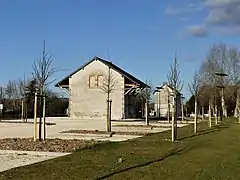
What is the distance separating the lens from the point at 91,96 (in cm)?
6272

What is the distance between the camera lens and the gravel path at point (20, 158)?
12.0 m

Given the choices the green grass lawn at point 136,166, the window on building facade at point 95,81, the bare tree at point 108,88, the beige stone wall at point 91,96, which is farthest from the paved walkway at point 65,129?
the window on building facade at point 95,81

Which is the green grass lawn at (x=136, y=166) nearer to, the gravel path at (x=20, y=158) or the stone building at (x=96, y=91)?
the gravel path at (x=20, y=158)

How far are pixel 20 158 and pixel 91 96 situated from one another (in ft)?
162

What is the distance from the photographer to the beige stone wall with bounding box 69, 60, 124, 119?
201 feet

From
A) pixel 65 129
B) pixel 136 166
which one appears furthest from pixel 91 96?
pixel 136 166

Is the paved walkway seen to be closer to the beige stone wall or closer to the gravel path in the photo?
the gravel path

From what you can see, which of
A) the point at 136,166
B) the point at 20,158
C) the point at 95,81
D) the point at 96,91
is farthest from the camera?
the point at 95,81

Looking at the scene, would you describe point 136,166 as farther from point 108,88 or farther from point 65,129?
point 65,129

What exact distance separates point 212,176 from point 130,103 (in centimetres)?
5566

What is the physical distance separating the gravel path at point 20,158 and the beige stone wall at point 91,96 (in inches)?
1806

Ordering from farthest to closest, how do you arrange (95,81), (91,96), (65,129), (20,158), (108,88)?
(95,81), (91,96), (65,129), (108,88), (20,158)

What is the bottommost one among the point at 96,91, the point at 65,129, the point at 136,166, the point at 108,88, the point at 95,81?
the point at 136,166

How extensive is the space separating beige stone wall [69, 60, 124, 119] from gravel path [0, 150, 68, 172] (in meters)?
45.9
